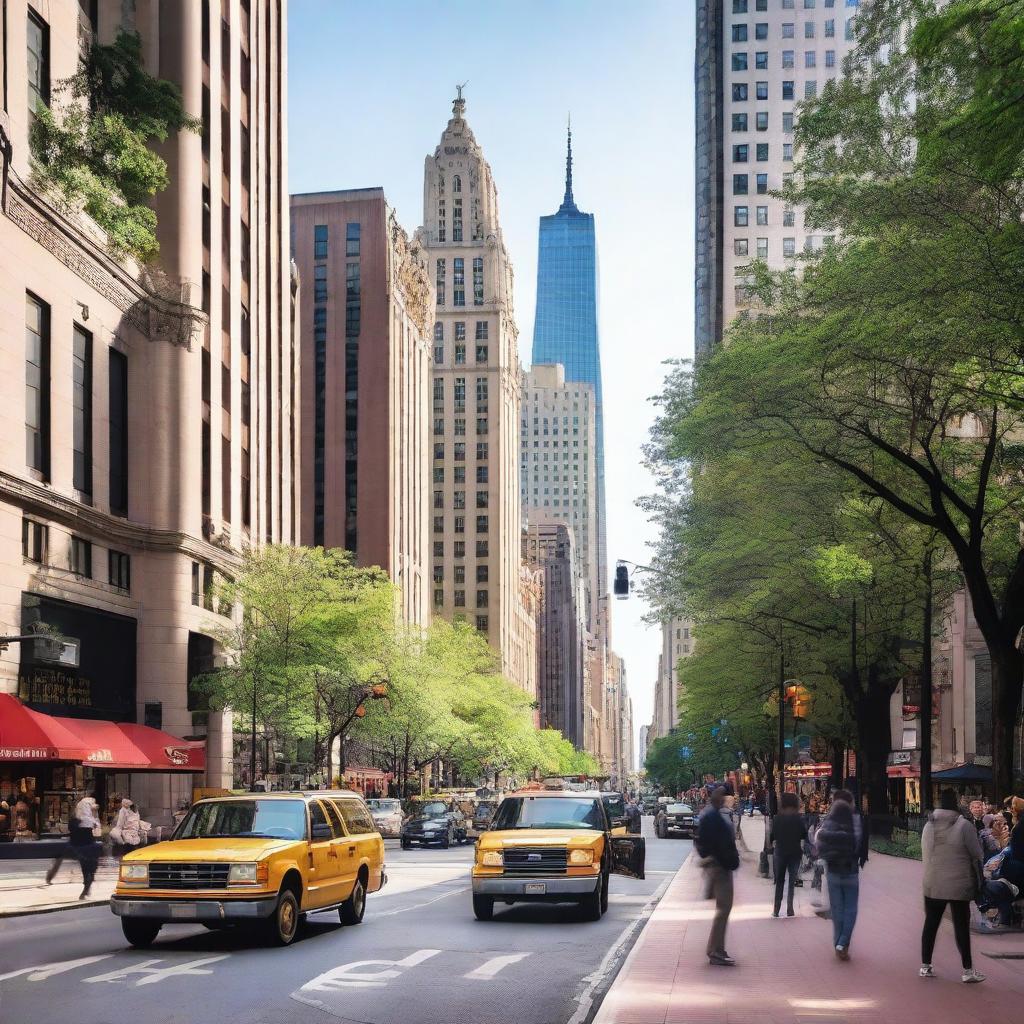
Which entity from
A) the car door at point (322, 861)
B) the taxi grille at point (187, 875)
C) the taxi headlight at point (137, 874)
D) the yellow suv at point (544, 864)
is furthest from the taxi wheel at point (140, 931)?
the yellow suv at point (544, 864)

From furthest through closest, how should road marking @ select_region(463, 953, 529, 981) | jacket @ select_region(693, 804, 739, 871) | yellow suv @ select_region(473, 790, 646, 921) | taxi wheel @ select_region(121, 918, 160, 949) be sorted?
yellow suv @ select_region(473, 790, 646, 921), taxi wheel @ select_region(121, 918, 160, 949), jacket @ select_region(693, 804, 739, 871), road marking @ select_region(463, 953, 529, 981)

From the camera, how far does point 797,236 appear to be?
127125 millimetres

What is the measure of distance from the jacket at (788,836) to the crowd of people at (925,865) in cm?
2

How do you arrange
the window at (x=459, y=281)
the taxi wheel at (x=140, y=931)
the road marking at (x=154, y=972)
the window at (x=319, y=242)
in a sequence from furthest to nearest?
1. the window at (x=459, y=281)
2. the window at (x=319, y=242)
3. the taxi wheel at (x=140, y=931)
4. the road marking at (x=154, y=972)

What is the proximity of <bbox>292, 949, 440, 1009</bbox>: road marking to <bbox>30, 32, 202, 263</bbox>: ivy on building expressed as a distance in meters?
25.5

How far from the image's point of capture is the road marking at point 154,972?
558 inches

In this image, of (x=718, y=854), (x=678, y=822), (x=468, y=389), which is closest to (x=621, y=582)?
(x=718, y=854)

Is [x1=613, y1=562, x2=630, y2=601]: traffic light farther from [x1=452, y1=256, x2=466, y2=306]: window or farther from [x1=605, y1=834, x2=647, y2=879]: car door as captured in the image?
[x1=452, y1=256, x2=466, y2=306]: window

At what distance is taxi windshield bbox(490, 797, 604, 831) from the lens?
72.8 ft

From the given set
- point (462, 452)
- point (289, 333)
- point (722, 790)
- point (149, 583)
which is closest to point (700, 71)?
point (462, 452)

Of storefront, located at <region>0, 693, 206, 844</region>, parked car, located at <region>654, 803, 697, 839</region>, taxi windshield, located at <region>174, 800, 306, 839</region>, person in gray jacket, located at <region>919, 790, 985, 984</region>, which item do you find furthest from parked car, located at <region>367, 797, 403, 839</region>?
person in gray jacket, located at <region>919, 790, 985, 984</region>

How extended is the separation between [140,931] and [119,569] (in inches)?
1287

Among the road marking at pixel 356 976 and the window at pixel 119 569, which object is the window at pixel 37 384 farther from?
the road marking at pixel 356 976

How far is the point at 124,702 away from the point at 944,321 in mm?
35412
